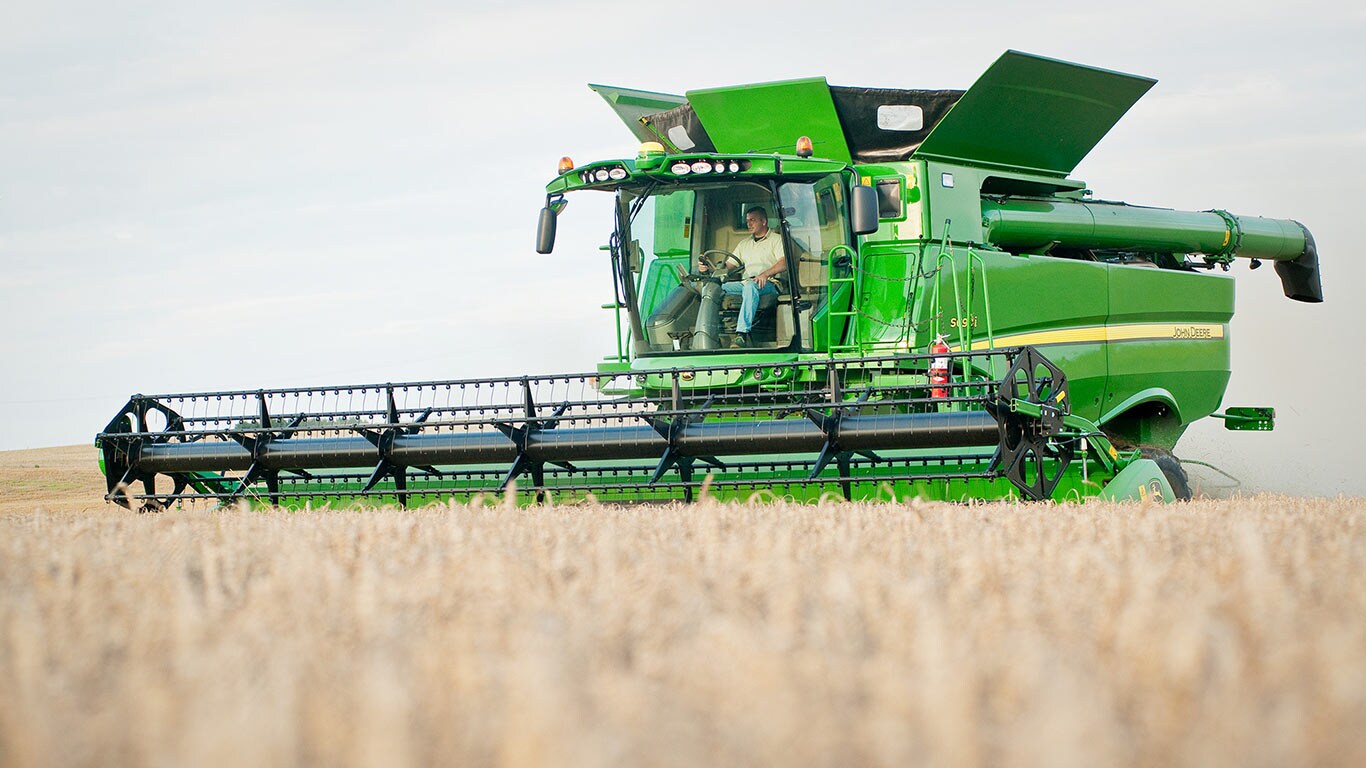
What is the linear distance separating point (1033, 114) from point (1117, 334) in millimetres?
1805

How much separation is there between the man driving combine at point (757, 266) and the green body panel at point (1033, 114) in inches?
51.6

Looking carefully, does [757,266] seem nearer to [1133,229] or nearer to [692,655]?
[1133,229]

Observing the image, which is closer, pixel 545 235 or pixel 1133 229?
pixel 545 235

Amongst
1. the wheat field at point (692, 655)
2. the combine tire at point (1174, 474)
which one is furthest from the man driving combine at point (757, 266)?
the wheat field at point (692, 655)

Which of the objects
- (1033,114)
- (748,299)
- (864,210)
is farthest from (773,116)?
(1033,114)

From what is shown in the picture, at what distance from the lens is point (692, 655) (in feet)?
4.39

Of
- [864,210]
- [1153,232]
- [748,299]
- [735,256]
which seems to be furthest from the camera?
[1153,232]

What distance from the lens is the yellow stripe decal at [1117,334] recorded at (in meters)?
8.30

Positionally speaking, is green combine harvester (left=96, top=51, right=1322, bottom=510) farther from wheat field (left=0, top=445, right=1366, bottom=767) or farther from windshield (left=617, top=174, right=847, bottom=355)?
wheat field (left=0, top=445, right=1366, bottom=767)

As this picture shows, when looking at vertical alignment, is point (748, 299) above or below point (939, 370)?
above

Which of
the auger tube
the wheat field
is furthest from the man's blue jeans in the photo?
the wheat field

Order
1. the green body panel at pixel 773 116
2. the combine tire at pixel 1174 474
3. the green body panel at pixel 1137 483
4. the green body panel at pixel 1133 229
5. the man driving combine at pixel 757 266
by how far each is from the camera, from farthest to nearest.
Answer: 1. the green body panel at pixel 1133 229
2. the green body panel at pixel 773 116
3. the combine tire at pixel 1174 474
4. the man driving combine at pixel 757 266
5. the green body panel at pixel 1137 483

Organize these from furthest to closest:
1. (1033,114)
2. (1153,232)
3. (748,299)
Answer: (1153,232), (1033,114), (748,299)

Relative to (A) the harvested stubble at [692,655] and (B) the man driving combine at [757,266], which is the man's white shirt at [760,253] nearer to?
(B) the man driving combine at [757,266]
